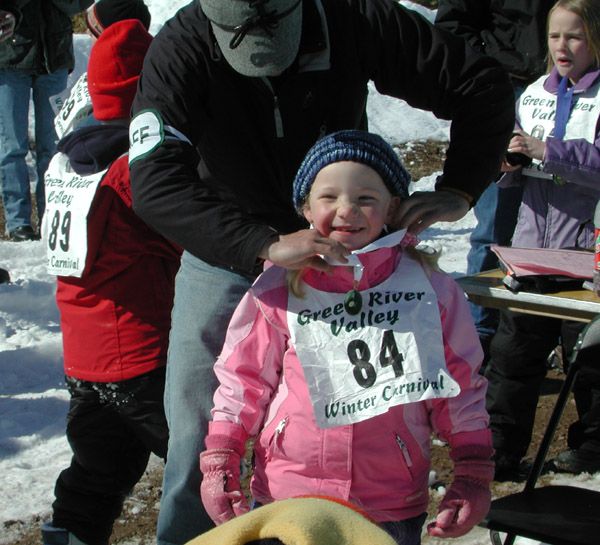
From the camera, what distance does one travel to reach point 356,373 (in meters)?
2.68

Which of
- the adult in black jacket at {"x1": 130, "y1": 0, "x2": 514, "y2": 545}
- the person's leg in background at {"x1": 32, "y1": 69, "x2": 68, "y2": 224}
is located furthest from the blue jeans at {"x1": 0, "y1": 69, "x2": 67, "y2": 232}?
the adult in black jacket at {"x1": 130, "y1": 0, "x2": 514, "y2": 545}

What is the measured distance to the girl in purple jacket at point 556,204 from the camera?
4547 mm

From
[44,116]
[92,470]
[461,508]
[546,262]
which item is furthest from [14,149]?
[461,508]

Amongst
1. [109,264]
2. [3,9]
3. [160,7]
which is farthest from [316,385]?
[160,7]

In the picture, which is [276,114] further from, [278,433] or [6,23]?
[6,23]

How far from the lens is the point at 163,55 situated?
290 cm

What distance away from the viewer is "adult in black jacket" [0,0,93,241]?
8.44 m

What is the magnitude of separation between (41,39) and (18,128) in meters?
0.74

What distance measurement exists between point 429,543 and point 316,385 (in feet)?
5.21

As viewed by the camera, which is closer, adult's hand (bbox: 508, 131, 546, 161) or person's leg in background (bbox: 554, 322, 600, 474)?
adult's hand (bbox: 508, 131, 546, 161)

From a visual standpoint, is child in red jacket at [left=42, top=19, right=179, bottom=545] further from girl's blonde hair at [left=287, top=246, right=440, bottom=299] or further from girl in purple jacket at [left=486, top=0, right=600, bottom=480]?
girl in purple jacket at [left=486, top=0, right=600, bottom=480]

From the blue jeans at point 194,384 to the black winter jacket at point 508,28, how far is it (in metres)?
2.86

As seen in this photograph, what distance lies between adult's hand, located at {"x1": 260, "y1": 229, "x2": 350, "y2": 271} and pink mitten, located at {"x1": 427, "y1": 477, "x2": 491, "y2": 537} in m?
0.63

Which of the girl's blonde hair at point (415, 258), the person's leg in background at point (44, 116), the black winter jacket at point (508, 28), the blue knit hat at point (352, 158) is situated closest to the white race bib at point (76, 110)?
the blue knit hat at point (352, 158)
